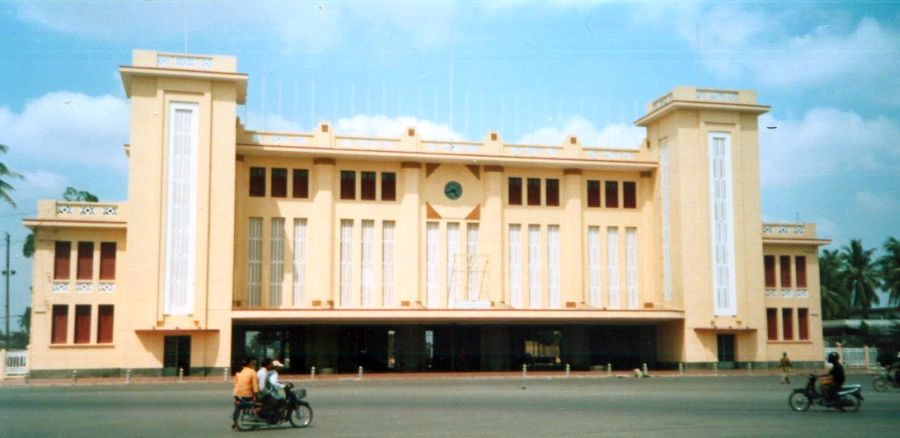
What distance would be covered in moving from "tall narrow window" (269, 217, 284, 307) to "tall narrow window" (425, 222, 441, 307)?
7833mm

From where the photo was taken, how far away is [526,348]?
49812 millimetres

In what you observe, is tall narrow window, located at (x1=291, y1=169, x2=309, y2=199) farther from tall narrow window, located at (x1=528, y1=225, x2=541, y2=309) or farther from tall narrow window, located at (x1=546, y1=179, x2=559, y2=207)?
tall narrow window, located at (x1=546, y1=179, x2=559, y2=207)

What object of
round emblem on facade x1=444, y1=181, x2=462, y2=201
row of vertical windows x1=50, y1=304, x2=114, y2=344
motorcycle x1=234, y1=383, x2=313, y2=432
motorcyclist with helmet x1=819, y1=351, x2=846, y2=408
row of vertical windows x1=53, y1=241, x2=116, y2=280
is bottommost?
motorcycle x1=234, y1=383, x2=313, y2=432

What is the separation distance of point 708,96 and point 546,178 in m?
10.0

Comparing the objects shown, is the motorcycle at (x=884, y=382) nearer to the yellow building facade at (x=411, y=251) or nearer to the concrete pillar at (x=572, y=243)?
the yellow building facade at (x=411, y=251)

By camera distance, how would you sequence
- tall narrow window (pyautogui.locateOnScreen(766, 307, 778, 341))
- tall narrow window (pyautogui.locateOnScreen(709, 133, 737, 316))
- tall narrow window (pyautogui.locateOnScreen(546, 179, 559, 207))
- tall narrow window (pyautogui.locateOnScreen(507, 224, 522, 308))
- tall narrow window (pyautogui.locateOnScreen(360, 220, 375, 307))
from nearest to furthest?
1. tall narrow window (pyautogui.locateOnScreen(360, 220, 375, 307))
2. tall narrow window (pyautogui.locateOnScreen(709, 133, 737, 316))
3. tall narrow window (pyautogui.locateOnScreen(507, 224, 522, 308))
4. tall narrow window (pyautogui.locateOnScreen(766, 307, 778, 341))
5. tall narrow window (pyautogui.locateOnScreen(546, 179, 559, 207))

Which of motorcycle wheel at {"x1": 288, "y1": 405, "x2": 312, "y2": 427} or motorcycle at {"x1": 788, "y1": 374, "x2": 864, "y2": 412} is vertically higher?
motorcycle at {"x1": 788, "y1": 374, "x2": 864, "y2": 412}

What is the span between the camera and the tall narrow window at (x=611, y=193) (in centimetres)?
5050

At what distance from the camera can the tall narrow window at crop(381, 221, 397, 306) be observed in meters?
47.2

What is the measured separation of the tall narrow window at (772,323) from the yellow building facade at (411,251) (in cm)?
26

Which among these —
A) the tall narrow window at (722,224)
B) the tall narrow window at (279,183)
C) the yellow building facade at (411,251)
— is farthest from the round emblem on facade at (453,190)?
the tall narrow window at (722,224)

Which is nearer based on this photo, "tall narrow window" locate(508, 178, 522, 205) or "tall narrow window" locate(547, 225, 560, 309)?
"tall narrow window" locate(547, 225, 560, 309)

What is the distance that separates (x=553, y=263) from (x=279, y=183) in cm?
1585

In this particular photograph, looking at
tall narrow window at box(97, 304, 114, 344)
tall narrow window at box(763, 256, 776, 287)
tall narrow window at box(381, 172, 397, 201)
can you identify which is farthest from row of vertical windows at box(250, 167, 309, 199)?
tall narrow window at box(763, 256, 776, 287)
